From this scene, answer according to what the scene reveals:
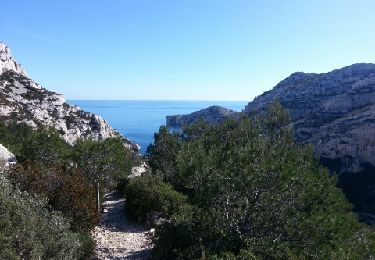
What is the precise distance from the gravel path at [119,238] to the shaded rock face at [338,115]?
64.6 meters

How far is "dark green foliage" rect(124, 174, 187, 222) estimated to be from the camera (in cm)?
3266

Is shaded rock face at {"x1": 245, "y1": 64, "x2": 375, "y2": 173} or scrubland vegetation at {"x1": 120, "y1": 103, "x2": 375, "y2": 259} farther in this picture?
shaded rock face at {"x1": 245, "y1": 64, "x2": 375, "y2": 173}

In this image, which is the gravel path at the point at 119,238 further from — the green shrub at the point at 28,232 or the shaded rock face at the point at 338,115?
the shaded rock face at the point at 338,115

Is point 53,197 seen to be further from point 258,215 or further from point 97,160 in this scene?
point 258,215

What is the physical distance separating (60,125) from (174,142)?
4220 centimetres

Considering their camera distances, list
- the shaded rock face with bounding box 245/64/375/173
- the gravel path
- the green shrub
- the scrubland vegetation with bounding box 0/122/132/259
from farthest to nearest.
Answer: the shaded rock face with bounding box 245/64/375/173
the gravel path
the scrubland vegetation with bounding box 0/122/132/259
the green shrub

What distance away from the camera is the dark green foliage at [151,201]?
3266 cm

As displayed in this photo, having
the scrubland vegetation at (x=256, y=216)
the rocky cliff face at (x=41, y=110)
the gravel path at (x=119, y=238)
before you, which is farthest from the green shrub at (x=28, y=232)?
the rocky cliff face at (x=41, y=110)

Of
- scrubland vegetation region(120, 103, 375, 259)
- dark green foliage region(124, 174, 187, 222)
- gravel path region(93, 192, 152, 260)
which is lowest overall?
gravel path region(93, 192, 152, 260)

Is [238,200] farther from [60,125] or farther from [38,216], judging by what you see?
[60,125]

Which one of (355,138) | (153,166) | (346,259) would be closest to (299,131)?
(355,138)

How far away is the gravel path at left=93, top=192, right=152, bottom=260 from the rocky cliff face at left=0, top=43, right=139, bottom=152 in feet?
157

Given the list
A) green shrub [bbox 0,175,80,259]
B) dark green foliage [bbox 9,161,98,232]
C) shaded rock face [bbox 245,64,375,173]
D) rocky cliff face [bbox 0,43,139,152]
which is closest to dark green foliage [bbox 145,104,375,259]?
dark green foliage [bbox 9,161,98,232]

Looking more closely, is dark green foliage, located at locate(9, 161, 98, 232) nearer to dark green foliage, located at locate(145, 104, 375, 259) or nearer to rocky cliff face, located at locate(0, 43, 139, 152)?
dark green foliage, located at locate(145, 104, 375, 259)
